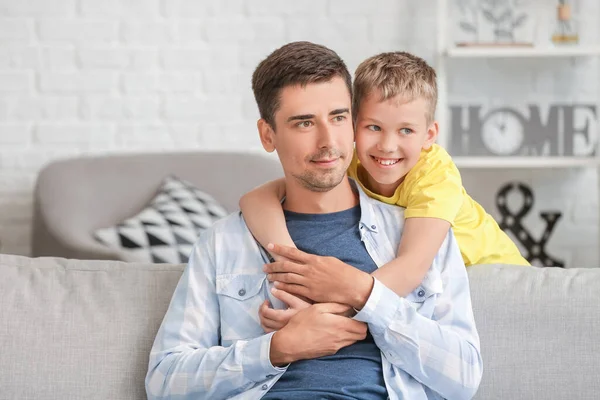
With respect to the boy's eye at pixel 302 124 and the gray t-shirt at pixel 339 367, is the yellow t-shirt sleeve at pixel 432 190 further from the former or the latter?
Result: the boy's eye at pixel 302 124

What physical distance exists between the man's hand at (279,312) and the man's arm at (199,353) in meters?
0.04

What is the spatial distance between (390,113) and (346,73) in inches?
4.6

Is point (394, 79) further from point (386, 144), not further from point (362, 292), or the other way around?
point (362, 292)

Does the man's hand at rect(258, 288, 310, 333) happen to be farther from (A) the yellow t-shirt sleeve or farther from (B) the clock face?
(B) the clock face

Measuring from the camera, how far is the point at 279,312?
1.62 meters

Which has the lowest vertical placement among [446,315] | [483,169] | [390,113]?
[483,169]

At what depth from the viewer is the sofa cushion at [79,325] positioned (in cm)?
171

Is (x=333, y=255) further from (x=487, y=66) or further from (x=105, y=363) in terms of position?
(x=487, y=66)

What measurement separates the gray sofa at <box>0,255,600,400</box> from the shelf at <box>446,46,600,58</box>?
212 cm

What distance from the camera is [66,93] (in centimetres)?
397

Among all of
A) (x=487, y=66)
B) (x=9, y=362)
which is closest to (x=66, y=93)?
(x=487, y=66)

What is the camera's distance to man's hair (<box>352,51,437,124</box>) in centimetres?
173

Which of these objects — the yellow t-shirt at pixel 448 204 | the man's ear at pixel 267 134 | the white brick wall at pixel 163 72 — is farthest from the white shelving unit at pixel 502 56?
the man's ear at pixel 267 134

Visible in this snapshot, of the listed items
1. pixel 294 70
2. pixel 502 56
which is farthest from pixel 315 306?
pixel 502 56
